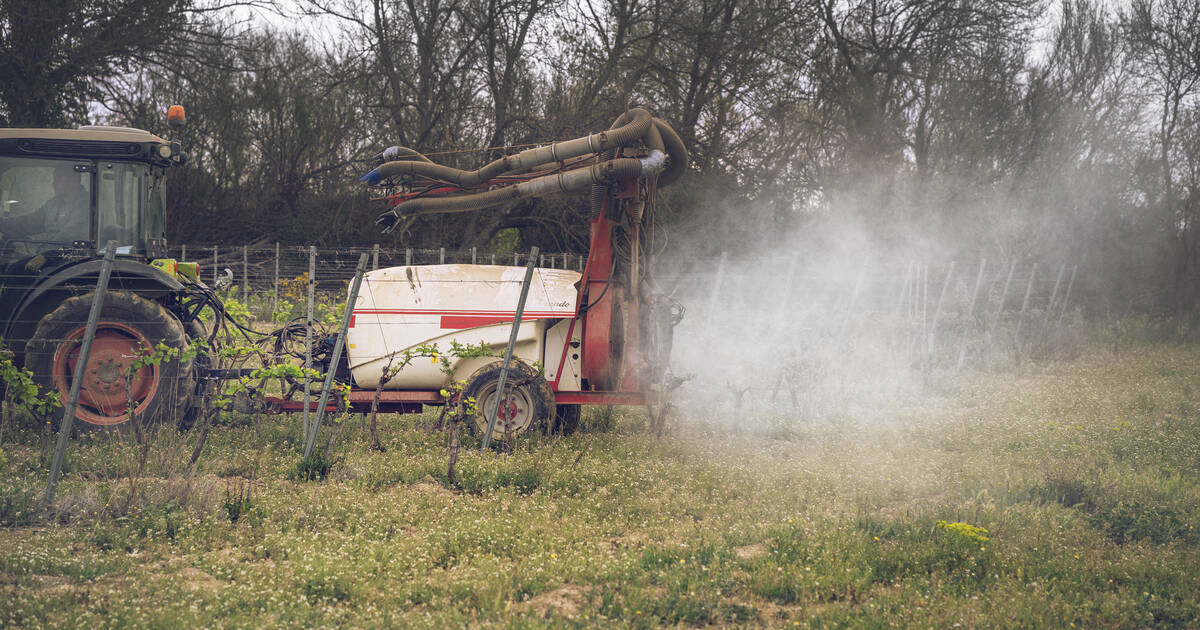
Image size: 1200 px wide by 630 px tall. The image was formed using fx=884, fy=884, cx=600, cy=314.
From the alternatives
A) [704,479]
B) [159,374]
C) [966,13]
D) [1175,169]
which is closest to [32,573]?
[159,374]

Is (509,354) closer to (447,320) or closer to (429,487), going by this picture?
(447,320)

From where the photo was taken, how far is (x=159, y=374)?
320 inches

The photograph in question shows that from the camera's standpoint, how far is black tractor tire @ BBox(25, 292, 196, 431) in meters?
7.97

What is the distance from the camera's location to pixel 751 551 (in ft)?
18.6

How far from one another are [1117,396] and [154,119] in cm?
1984

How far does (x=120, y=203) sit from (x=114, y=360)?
1.52m

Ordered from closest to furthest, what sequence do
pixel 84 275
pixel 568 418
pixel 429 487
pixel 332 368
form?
pixel 429 487 → pixel 332 368 → pixel 84 275 → pixel 568 418

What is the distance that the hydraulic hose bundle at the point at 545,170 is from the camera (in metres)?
8.38

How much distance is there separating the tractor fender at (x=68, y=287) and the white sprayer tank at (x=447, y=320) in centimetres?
180

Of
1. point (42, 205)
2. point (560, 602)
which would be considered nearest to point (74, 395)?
point (42, 205)

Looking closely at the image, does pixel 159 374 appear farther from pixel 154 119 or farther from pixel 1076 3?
pixel 1076 3

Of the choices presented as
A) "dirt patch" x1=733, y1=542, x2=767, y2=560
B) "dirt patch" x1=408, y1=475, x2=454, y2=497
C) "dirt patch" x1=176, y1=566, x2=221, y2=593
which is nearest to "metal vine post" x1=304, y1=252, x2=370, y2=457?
"dirt patch" x1=408, y1=475, x2=454, y2=497

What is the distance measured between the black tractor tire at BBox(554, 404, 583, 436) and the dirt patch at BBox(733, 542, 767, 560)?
3.44 m

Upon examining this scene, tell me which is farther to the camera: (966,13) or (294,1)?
(966,13)
